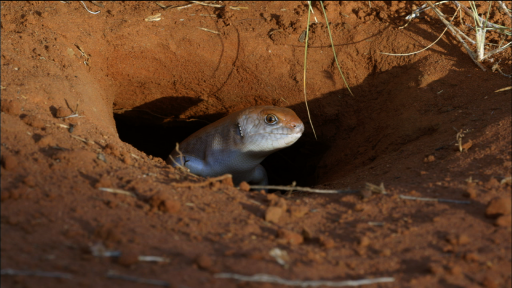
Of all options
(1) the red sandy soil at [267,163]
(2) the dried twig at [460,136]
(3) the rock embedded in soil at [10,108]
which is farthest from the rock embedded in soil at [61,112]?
(2) the dried twig at [460,136]

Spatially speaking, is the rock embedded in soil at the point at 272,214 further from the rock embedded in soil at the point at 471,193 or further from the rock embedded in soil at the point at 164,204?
the rock embedded in soil at the point at 471,193

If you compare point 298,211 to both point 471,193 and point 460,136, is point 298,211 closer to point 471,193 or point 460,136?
point 471,193

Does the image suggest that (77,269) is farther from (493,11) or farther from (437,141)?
(493,11)

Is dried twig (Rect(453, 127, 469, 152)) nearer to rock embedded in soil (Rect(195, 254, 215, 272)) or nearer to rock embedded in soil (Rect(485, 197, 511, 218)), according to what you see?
rock embedded in soil (Rect(485, 197, 511, 218))

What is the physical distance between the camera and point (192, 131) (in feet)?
25.2

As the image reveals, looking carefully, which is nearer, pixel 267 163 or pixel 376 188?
pixel 376 188

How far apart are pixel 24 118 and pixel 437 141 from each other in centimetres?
368


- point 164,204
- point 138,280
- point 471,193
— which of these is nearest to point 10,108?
point 164,204

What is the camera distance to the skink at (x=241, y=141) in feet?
16.9

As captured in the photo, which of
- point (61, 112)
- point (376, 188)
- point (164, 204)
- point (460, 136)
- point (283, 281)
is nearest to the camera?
point (283, 281)

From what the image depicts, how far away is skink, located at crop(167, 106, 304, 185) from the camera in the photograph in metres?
5.14

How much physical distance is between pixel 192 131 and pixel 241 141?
8.31 feet

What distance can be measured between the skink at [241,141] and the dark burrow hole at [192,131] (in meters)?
1.20

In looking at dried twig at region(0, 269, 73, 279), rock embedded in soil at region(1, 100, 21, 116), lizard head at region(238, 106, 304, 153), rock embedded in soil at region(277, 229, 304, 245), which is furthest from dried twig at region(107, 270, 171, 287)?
lizard head at region(238, 106, 304, 153)
